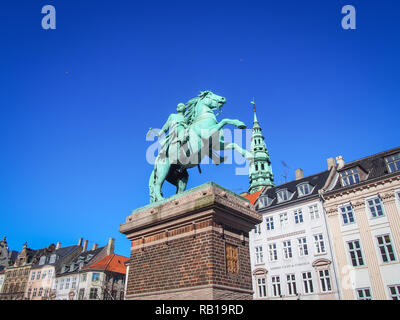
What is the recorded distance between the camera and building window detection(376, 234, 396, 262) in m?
26.5

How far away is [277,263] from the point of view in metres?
32.7

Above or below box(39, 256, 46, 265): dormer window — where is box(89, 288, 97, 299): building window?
below

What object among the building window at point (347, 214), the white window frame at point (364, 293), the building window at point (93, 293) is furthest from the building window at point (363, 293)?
the building window at point (93, 293)

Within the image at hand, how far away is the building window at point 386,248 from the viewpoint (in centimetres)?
2650

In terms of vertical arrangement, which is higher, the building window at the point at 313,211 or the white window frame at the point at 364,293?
the building window at the point at 313,211

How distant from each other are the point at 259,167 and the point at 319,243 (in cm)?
3469

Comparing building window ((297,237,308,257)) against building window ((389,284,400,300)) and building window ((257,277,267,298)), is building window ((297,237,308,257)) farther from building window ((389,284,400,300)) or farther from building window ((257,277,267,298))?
building window ((389,284,400,300))

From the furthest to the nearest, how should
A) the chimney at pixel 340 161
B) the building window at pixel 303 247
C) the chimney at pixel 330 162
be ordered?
1. the chimney at pixel 330 162
2. the chimney at pixel 340 161
3. the building window at pixel 303 247

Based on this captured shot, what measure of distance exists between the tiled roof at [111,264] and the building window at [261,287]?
84.1 feet

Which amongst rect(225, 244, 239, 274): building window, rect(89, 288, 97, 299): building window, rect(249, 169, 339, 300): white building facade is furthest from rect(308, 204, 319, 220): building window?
rect(89, 288, 97, 299): building window

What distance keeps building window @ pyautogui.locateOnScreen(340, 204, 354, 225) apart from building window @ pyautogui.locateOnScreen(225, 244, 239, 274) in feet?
81.6

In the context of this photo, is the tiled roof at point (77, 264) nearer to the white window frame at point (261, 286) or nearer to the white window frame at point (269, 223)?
the white window frame at point (261, 286)

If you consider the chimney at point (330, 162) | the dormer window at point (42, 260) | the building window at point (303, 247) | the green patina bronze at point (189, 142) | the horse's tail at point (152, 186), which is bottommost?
the horse's tail at point (152, 186)
